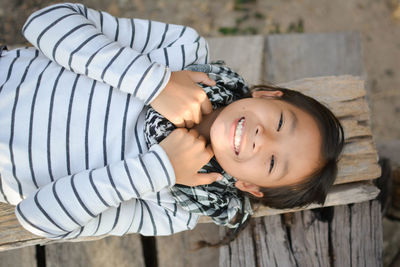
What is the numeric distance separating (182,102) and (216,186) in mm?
406

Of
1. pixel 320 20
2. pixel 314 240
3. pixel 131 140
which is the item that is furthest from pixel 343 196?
pixel 320 20

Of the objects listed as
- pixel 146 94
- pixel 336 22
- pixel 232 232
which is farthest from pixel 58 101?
pixel 336 22

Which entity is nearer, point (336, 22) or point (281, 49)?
point (281, 49)

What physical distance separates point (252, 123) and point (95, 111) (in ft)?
2.14

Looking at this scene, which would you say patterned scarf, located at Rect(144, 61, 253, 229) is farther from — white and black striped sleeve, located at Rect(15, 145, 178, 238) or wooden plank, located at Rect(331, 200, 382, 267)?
wooden plank, located at Rect(331, 200, 382, 267)

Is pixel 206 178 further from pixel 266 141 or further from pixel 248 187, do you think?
pixel 266 141

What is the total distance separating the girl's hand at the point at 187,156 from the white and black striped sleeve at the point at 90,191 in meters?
0.06

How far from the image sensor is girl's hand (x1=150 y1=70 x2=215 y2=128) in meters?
1.55

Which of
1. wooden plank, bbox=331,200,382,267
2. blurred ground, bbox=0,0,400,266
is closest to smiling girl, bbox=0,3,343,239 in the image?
wooden plank, bbox=331,200,382,267

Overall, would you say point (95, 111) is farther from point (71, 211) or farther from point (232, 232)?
point (232, 232)

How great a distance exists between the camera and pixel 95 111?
158cm

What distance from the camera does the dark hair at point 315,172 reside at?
1.57 metres

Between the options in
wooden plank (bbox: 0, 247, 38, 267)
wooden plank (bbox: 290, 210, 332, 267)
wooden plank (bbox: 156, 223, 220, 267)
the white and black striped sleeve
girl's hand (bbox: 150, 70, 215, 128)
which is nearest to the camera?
the white and black striped sleeve

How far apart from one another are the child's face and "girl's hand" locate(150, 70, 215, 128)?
137mm
